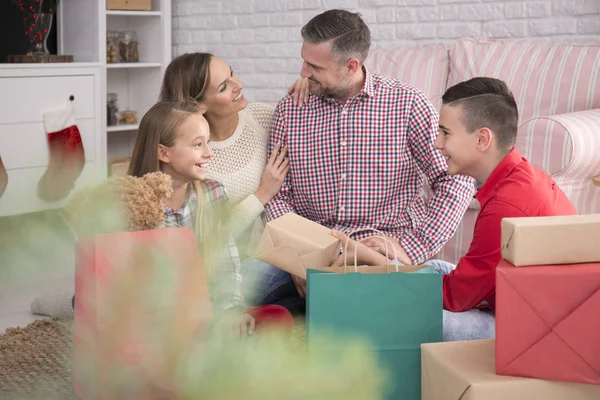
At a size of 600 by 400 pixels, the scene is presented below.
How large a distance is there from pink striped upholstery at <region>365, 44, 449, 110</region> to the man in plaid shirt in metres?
1.11

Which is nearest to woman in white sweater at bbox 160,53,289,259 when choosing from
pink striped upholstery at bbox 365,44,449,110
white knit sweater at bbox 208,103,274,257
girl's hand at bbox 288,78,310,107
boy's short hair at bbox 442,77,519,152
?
white knit sweater at bbox 208,103,274,257

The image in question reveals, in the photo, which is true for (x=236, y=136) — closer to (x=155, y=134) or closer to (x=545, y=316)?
(x=155, y=134)

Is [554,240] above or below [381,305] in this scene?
above

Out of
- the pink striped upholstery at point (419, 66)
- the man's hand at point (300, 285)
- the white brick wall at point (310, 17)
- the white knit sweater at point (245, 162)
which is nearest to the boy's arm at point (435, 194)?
the man's hand at point (300, 285)

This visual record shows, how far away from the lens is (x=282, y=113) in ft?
7.86

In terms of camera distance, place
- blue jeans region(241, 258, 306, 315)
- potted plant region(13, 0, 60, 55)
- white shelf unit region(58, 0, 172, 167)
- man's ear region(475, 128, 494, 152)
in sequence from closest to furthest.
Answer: man's ear region(475, 128, 494, 152) < blue jeans region(241, 258, 306, 315) < potted plant region(13, 0, 60, 55) < white shelf unit region(58, 0, 172, 167)

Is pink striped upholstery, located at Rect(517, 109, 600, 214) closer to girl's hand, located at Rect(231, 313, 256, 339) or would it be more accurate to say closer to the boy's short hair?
the boy's short hair

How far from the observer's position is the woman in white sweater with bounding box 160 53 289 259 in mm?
2238

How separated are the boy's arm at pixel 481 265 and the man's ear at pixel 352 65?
0.79m

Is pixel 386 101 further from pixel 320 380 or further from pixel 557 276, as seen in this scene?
pixel 320 380

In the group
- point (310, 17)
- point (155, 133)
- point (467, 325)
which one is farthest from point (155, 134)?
point (310, 17)

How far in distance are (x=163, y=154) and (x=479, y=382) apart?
1010 mm

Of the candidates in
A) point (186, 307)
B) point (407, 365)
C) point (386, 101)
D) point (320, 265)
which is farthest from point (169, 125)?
point (186, 307)

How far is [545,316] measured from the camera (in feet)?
3.91
